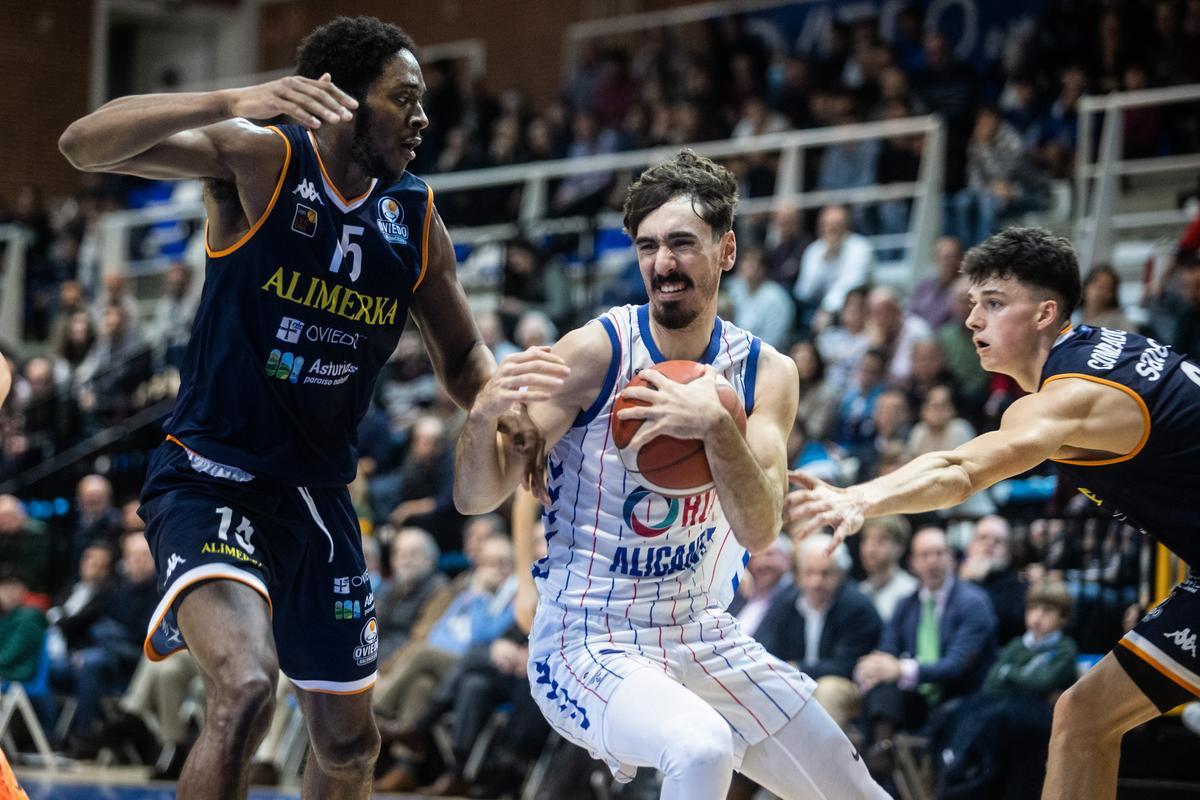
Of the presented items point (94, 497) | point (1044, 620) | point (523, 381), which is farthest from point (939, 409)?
point (94, 497)

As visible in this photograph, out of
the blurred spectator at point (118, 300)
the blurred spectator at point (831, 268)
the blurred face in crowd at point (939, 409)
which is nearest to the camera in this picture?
the blurred face in crowd at point (939, 409)

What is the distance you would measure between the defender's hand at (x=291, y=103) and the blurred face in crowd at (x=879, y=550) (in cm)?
531

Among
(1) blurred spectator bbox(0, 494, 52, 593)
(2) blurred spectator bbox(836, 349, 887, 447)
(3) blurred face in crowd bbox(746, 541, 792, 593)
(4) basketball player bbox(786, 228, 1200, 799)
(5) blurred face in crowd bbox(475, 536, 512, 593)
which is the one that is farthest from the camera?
(1) blurred spectator bbox(0, 494, 52, 593)

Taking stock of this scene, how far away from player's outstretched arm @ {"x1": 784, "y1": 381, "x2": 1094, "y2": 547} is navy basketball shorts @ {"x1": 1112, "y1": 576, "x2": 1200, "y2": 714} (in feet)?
2.50

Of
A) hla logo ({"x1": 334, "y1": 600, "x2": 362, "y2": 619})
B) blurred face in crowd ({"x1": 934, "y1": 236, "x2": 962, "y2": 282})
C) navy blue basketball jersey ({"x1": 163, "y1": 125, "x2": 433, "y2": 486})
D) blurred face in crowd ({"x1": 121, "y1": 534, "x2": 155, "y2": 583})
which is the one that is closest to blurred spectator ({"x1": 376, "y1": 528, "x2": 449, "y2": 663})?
blurred face in crowd ({"x1": 121, "y1": 534, "x2": 155, "y2": 583})

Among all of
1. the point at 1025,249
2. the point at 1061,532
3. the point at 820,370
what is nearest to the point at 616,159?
the point at 820,370

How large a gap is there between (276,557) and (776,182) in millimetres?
9842

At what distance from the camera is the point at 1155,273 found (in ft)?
35.9

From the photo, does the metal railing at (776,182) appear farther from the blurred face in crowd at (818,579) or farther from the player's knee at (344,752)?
the player's knee at (344,752)

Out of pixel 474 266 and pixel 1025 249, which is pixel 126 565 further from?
pixel 1025 249

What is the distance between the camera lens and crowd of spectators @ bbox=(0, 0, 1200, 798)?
817 centimetres

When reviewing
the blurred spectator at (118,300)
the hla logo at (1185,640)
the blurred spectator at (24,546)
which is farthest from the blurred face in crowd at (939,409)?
the blurred spectator at (118,300)

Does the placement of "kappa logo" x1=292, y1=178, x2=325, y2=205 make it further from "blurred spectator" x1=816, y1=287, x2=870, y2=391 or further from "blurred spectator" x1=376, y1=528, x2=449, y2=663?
"blurred spectator" x1=816, y1=287, x2=870, y2=391

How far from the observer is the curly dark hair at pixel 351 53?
15.6 ft
